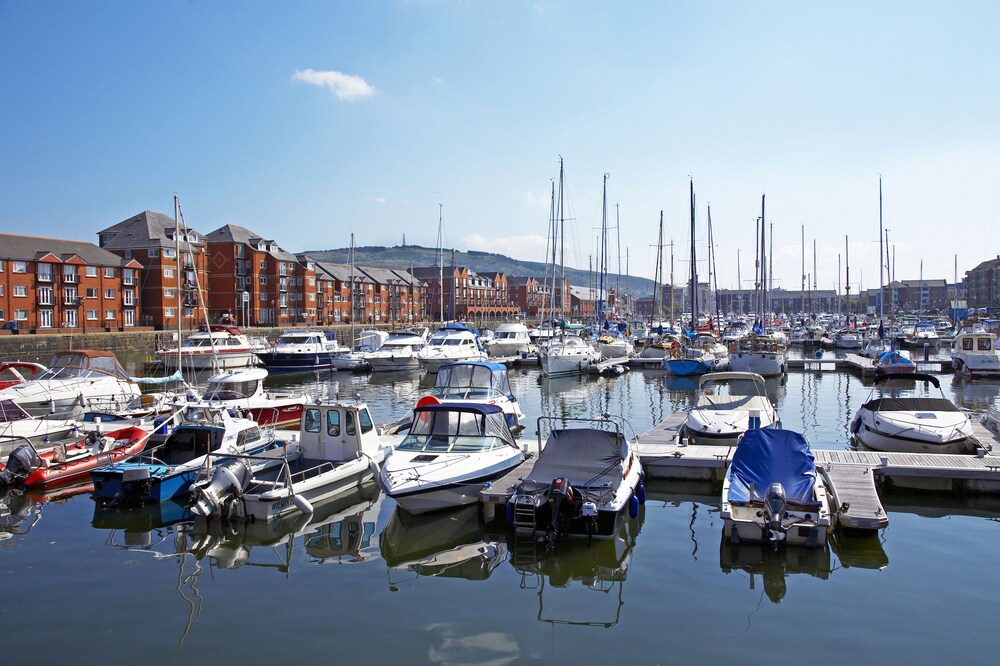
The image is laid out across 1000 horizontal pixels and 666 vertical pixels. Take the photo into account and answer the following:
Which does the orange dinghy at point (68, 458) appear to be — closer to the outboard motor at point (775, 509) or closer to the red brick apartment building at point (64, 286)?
the outboard motor at point (775, 509)

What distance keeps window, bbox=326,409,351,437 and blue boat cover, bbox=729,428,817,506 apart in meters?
9.38

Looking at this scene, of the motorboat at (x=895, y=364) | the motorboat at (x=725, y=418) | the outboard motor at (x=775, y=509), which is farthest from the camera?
the motorboat at (x=895, y=364)

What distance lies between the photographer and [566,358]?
48656 millimetres

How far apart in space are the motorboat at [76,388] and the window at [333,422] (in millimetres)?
12319

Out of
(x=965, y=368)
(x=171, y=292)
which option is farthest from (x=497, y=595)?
(x=171, y=292)

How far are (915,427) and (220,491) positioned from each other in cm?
1779

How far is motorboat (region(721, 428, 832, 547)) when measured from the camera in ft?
42.4

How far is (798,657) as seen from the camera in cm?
959

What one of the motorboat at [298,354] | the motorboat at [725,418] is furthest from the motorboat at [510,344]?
the motorboat at [725,418]

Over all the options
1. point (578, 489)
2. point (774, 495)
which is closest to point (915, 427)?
point (774, 495)

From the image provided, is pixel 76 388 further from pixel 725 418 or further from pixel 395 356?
pixel 725 418

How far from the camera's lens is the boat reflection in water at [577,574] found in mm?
11188

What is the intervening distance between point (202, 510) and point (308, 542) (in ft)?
7.59

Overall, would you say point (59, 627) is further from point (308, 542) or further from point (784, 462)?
point (784, 462)
